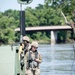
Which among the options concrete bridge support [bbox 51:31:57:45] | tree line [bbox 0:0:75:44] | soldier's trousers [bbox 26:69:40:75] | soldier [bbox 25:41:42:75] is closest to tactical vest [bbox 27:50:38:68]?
soldier [bbox 25:41:42:75]

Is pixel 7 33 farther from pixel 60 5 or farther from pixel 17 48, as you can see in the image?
pixel 17 48

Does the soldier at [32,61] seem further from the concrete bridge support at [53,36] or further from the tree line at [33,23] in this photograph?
the concrete bridge support at [53,36]

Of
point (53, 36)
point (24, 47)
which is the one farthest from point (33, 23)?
point (24, 47)

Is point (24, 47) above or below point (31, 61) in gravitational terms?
above

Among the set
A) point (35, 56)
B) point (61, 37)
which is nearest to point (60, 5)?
point (35, 56)

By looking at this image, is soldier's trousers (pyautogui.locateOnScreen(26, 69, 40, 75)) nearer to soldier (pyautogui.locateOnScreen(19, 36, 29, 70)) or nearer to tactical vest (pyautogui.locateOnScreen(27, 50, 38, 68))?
tactical vest (pyautogui.locateOnScreen(27, 50, 38, 68))

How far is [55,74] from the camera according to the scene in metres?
22.9

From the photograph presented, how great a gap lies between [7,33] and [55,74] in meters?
84.9

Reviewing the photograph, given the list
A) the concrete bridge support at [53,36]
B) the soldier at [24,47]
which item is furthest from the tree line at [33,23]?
the soldier at [24,47]

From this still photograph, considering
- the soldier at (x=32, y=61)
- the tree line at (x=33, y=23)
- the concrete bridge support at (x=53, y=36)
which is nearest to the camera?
the soldier at (x=32, y=61)

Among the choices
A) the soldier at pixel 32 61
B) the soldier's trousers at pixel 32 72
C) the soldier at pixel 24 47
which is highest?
the soldier at pixel 24 47

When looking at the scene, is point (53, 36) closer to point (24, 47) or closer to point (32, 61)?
point (24, 47)

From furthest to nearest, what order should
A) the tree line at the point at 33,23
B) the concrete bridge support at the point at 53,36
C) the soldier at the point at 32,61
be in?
the concrete bridge support at the point at 53,36, the tree line at the point at 33,23, the soldier at the point at 32,61

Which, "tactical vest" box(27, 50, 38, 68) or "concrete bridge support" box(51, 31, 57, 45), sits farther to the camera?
"concrete bridge support" box(51, 31, 57, 45)
